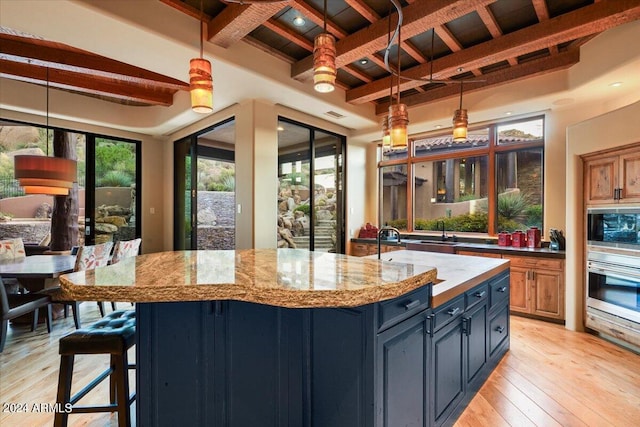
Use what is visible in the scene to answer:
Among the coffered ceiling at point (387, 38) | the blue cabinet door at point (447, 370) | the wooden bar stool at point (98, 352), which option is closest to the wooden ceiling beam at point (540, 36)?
the coffered ceiling at point (387, 38)

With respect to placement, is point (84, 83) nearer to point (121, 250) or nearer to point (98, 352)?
point (121, 250)

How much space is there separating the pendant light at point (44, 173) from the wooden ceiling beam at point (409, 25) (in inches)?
116

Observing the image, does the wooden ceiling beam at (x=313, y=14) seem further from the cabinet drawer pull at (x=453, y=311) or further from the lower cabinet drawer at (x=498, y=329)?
the lower cabinet drawer at (x=498, y=329)

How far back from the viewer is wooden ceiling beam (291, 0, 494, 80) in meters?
2.39

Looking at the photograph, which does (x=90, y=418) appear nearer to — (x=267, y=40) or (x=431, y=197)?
(x=267, y=40)

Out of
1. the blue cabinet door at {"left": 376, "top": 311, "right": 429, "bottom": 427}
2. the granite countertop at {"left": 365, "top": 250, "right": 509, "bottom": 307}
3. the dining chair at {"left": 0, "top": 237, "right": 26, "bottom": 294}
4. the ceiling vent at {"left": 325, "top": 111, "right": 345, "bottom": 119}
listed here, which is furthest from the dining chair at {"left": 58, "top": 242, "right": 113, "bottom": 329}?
the ceiling vent at {"left": 325, "top": 111, "right": 345, "bottom": 119}

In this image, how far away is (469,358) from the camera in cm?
213

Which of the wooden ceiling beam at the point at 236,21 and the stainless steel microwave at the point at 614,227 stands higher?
the wooden ceiling beam at the point at 236,21

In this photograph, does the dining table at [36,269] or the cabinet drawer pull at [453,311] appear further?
the dining table at [36,269]

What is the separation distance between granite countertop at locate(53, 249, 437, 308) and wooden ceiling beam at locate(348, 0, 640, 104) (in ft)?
6.46

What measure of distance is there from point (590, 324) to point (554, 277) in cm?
58

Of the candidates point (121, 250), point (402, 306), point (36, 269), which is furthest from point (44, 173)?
point (402, 306)

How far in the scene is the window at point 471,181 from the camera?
447cm

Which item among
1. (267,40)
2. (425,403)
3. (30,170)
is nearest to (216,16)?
(267,40)
